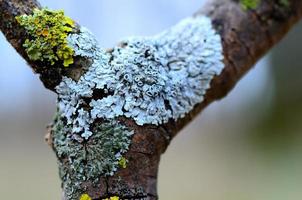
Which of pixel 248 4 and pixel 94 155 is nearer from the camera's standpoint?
pixel 94 155

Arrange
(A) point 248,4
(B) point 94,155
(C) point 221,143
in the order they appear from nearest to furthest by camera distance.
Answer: (B) point 94,155, (A) point 248,4, (C) point 221,143

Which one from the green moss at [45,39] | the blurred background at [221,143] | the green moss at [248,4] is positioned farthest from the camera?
the blurred background at [221,143]

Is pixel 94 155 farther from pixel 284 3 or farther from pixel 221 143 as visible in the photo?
pixel 221 143

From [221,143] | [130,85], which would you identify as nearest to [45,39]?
[130,85]

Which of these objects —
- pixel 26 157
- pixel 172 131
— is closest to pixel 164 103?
pixel 172 131

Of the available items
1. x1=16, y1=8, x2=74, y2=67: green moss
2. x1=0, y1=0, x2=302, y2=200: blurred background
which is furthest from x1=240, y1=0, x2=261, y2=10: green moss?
x1=0, y1=0, x2=302, y2=200: blurred background

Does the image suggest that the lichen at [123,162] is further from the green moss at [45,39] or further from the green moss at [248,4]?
the green moss at [248,4]

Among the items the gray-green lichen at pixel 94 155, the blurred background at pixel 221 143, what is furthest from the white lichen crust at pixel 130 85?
the blurred background at pixel 221 143
